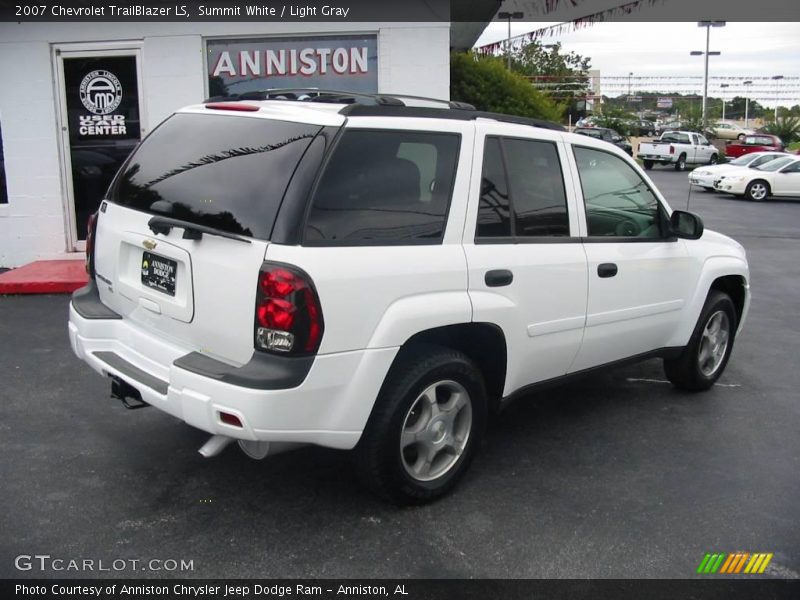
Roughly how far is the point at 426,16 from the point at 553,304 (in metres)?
5.93

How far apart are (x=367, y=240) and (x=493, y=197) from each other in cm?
86

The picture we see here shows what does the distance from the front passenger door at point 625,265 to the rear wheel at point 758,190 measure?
20784 mm

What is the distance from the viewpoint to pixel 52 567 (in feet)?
10.8

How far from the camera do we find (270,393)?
3.17 metres

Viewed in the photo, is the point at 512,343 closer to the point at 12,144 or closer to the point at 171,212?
the point at 171,212

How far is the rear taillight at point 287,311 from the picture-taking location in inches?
125

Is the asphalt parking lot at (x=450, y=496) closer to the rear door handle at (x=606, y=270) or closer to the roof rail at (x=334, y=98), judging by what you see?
the rear door handle at (x=606, y=270)

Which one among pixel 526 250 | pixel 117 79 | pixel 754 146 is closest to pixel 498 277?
pixel 526 250

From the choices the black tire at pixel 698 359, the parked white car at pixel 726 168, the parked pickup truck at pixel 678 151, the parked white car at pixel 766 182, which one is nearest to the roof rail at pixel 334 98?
the black tire at pixel 698 359

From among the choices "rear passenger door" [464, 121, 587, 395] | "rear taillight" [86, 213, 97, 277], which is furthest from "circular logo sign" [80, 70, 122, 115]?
"rear passenger door" [464, 121, 587, 395]

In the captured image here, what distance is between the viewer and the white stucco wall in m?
9.24

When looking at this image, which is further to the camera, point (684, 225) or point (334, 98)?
point (684, 225)

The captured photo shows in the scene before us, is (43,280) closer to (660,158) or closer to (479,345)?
(479,345)
